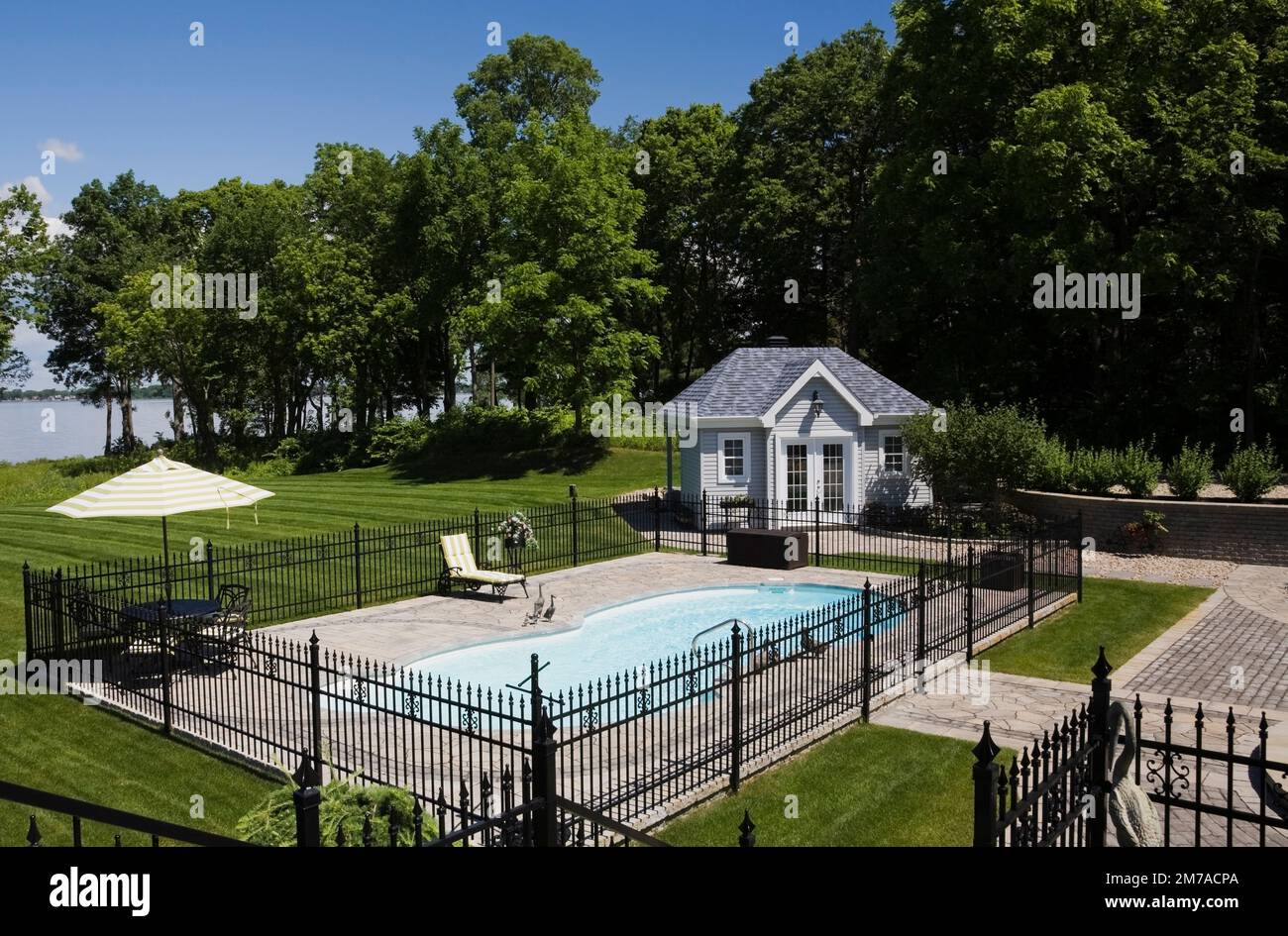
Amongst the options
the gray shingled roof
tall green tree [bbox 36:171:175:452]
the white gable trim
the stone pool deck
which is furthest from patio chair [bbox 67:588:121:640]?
tall green tree [bbox 36:171:175:452]

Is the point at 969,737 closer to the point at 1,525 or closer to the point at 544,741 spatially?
the point at 544,741

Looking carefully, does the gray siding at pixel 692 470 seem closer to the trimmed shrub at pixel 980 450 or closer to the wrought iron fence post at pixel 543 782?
the trimmed shrub at pixel 980 450

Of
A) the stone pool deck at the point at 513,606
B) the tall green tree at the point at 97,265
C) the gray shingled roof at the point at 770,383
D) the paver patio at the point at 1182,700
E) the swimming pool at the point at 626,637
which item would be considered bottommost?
the swimming pool at the point at 626,637

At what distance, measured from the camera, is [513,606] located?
20547mm

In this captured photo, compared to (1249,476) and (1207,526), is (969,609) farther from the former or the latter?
(1249,476)

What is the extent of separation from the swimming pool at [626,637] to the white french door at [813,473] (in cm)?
832

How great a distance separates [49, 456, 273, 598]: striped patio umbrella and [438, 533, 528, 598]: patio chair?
5.92 meters

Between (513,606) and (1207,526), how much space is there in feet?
55.4

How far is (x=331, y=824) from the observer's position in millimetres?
6984

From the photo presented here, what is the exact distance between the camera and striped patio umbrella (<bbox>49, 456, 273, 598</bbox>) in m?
15.1

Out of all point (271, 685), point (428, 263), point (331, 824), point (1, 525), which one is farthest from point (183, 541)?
point (428, 263)

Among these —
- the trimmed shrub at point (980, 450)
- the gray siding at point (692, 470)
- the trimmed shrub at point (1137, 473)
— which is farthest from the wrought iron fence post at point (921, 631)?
the gray siding at point (692, 470)

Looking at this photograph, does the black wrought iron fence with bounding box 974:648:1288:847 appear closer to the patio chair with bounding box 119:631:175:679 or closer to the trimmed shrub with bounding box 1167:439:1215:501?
the patio chair with bounding box 119:631:175:679

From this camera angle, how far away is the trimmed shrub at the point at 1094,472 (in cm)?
2734
